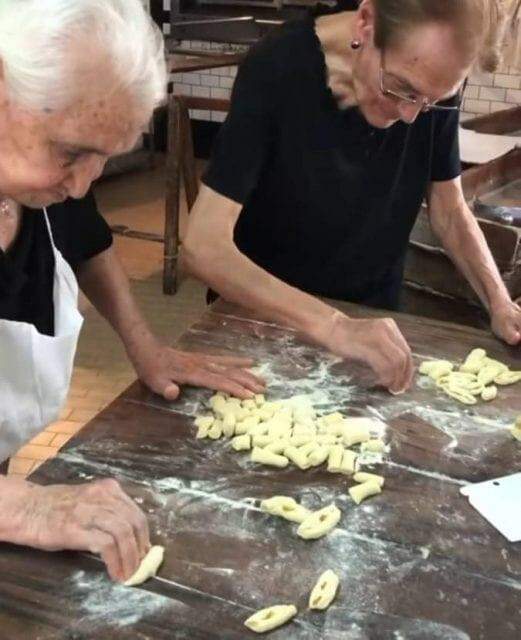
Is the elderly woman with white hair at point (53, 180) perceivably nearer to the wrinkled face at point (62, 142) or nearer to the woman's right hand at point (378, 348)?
the wrinkled face at point (62, 142)

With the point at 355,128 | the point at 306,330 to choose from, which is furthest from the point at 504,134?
the point at 306,330

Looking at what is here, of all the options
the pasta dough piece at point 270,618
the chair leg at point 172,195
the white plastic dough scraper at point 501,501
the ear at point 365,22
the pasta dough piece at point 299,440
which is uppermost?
the ear at point 365,22

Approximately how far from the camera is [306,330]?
1677 millimetres

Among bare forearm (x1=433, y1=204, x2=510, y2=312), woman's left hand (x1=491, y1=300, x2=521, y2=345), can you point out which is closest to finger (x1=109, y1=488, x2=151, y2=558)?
woman's left hand (x1=491, y1=300, x2=521, y2=345)

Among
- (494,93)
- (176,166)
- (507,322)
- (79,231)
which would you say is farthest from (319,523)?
(494,93)

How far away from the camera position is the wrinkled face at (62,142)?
3.38 feet

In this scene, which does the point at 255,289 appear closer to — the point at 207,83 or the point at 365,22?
the point at 365,22

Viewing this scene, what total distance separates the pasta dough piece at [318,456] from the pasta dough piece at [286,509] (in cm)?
12

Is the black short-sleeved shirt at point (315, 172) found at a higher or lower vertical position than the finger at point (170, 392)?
higher

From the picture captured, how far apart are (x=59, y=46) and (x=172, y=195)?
308cm

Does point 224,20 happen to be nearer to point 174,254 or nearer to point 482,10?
point 174,254

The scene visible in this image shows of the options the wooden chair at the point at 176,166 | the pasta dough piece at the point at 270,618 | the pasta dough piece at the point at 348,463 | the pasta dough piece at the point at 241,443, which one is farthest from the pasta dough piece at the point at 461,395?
the wooden chair at the point at 176,166

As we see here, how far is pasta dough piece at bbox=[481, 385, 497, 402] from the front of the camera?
1.58 meters

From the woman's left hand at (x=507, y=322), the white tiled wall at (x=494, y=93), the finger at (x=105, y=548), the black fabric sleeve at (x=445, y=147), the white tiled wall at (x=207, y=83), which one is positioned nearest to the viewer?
the finger at (x=105, y=548)
